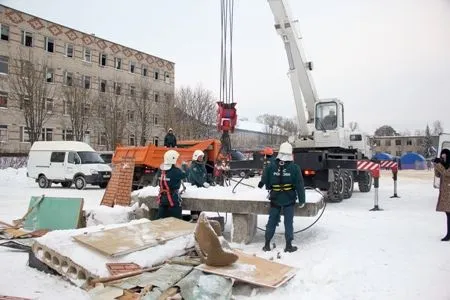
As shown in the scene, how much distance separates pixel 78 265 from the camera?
5.67 meters

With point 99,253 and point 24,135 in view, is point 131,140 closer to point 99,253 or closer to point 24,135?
point 24,135

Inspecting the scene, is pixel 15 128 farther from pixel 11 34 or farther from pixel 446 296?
pixel 446 296

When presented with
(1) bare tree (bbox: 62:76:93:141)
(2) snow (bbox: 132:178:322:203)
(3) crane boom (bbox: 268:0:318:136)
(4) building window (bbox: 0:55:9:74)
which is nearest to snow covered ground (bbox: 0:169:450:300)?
(2) snow (bbox: 132:178:322:203)

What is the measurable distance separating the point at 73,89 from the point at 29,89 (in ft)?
18.2

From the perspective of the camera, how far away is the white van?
20578 mm

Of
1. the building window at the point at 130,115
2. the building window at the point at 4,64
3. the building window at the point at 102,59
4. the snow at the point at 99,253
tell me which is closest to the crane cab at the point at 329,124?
the snow at the point at 99,253

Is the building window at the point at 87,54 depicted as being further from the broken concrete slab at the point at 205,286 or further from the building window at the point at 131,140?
the broken concrete slab at the point at 205,286

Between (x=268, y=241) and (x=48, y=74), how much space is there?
33463 millimetres

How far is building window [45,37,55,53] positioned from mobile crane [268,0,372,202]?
27.9 metres

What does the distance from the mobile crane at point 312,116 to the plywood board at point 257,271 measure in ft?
25.9

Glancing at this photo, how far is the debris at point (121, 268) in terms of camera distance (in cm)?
538

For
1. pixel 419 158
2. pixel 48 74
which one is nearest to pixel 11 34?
pixel 48 74

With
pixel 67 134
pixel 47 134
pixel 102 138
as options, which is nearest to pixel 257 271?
pixel 47 134

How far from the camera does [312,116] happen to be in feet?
51.0
